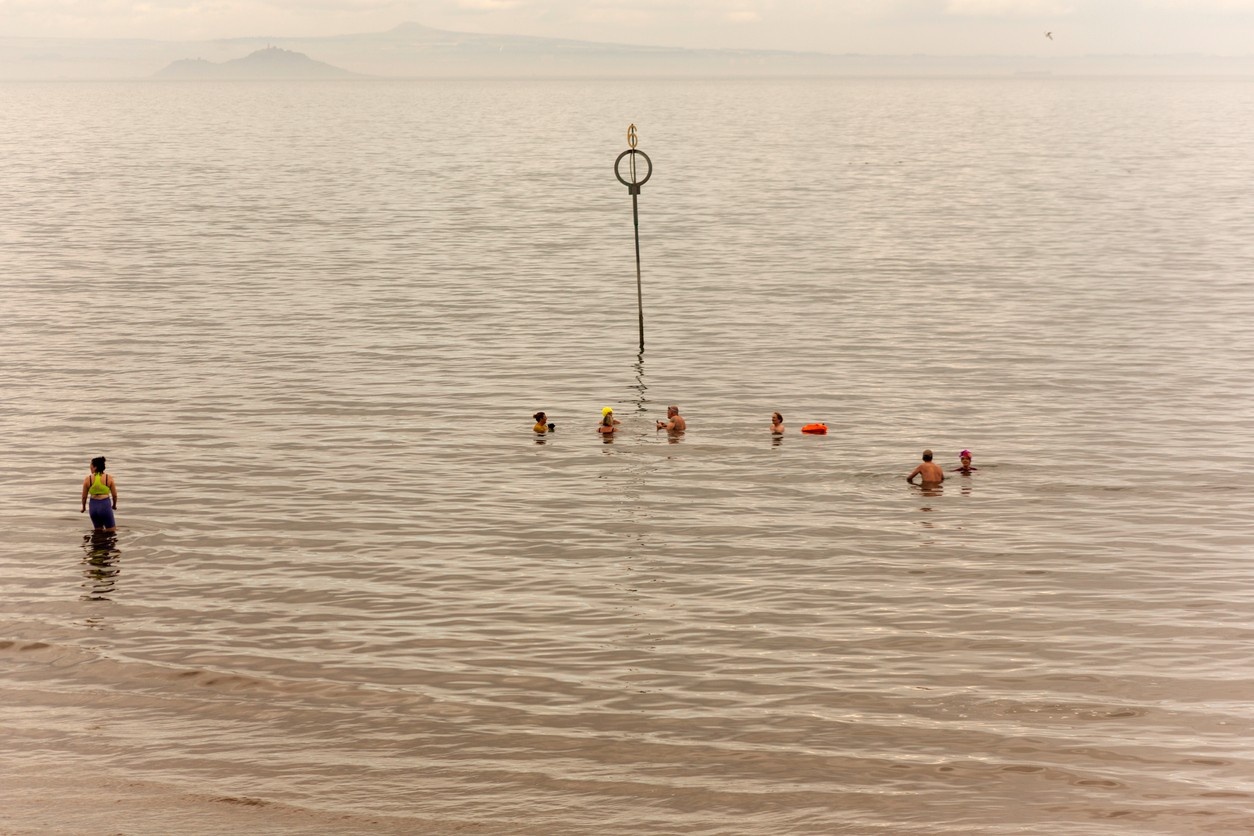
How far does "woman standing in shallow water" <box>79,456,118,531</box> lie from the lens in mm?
24828

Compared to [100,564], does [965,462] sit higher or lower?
higher

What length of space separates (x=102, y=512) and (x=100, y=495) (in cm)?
33

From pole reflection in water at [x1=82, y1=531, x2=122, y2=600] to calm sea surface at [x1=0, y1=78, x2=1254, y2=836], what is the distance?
14 centimetres

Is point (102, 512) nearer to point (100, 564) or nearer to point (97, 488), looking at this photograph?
point (97, 488)

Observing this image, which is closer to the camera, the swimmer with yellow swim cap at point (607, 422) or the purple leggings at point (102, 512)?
the purple leggings at point (102, 512)

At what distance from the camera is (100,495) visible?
81.8 ft

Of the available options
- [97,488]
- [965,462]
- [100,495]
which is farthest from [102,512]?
[965,462]

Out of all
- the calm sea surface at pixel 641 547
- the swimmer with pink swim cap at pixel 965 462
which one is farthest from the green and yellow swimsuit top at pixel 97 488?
the swimmer with pink swim cap at pixel 965 462

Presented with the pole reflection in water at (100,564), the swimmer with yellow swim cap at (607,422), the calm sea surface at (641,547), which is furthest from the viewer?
the swimmer with yellow swim cap at (607,422)

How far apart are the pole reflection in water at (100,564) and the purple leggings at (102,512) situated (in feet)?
0.60

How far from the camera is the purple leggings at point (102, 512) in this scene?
24906 millimetres

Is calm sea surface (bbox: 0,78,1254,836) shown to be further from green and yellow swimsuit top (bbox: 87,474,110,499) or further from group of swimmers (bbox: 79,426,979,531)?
green and yellow swimsuit top (bbox: 87,474,110,499)

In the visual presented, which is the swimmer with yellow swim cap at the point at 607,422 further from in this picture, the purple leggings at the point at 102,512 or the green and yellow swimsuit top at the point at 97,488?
the green and yellow swimsuit top at the point at 97,488

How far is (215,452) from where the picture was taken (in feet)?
102
